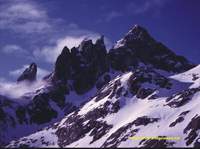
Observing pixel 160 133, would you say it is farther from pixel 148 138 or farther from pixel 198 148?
pixel 198 148

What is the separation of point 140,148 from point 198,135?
21.4 m

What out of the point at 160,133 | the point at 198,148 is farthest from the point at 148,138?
the point at 198,148

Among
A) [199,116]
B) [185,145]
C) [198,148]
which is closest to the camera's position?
[198,148]

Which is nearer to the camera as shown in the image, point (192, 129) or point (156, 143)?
point (156, 143)

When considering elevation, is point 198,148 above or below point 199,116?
below

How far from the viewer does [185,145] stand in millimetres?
178875

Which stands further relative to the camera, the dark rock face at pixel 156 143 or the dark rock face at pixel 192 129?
the dark rock face at pixel 156 143

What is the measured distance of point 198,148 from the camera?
550ft

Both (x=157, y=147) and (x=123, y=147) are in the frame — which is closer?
(x=157, y=147)

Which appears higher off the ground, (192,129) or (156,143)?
(156,143)

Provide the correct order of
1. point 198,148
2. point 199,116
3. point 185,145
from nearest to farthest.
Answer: point 198,148 → point 185,145 → point 199,116

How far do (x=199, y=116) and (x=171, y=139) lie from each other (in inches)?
633

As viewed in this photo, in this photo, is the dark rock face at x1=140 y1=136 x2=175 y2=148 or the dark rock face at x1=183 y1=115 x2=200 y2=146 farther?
the dark rock face at x1=140 y1=136 x2=175 y2=148

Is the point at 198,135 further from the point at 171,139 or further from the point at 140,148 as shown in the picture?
the point at 140,148
